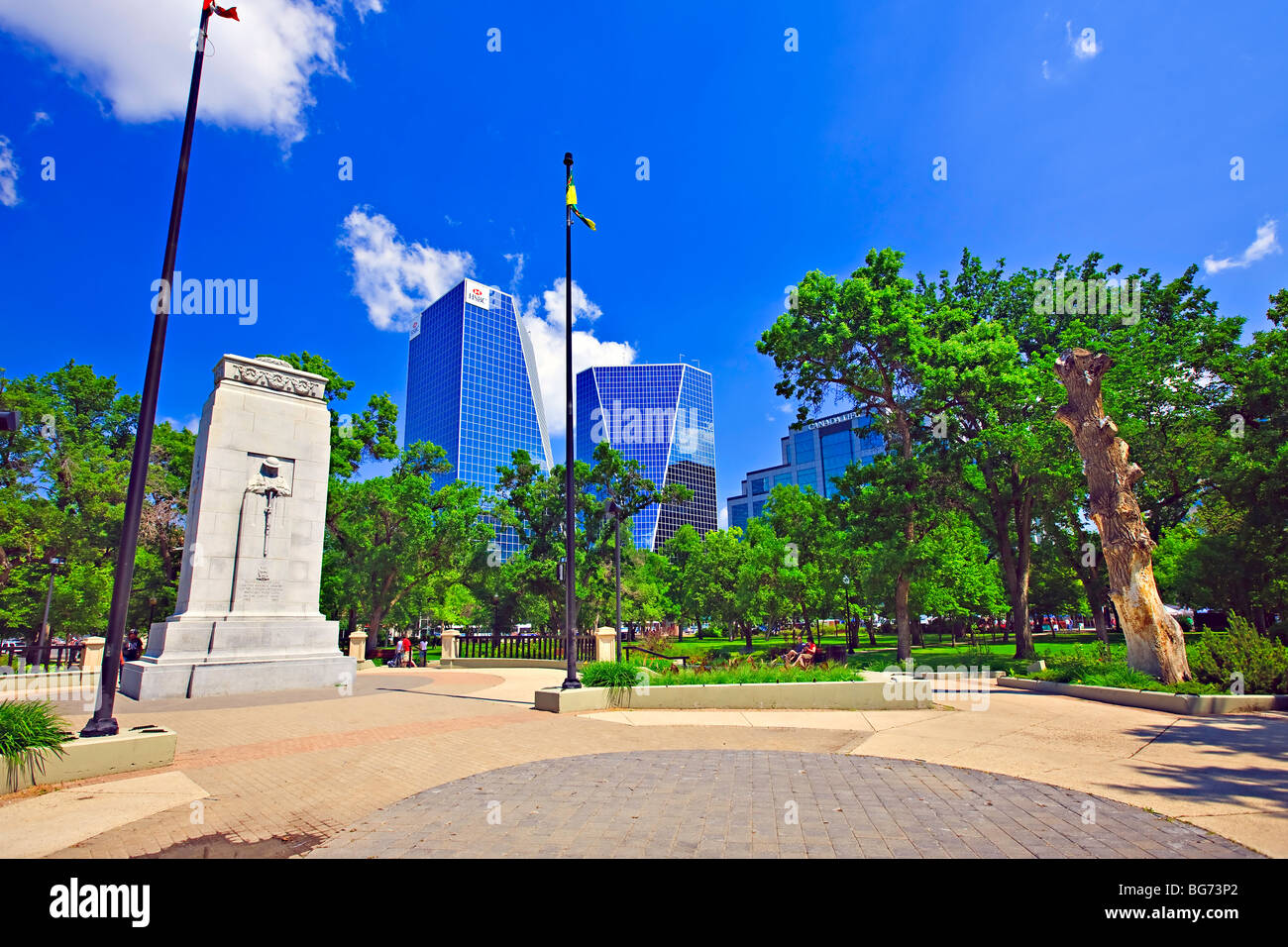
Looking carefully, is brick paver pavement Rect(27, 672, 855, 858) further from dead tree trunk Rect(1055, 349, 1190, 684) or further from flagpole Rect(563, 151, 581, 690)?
dead tree trunk Rect(1055, 349, 1190, 684)

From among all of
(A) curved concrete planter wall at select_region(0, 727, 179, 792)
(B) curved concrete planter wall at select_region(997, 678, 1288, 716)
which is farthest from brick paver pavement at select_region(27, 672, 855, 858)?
(B) curved concrete planter wall at select_region(997, 678, 1288, 716)

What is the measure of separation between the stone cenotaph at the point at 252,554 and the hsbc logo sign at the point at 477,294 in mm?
138834

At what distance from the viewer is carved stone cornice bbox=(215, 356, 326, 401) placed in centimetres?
1875

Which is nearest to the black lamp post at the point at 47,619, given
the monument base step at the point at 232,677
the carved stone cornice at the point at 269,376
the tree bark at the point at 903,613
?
the monument base step at the point at 232,677

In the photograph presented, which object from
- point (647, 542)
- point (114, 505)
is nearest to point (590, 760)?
point (114, 505)

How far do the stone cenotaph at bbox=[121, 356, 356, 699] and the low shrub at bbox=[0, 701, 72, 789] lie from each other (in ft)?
30.6

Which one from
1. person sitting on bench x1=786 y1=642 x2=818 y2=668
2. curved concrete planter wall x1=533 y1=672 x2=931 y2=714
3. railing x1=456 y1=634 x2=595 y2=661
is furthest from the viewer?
railing x1=456 y1=634 x2=595 y2=661

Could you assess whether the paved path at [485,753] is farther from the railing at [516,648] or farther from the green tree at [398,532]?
the green tree at [398,532]

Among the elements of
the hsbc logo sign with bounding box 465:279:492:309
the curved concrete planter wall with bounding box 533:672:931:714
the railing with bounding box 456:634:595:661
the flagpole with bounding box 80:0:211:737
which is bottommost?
the railing with bounding box 456:634:595:661

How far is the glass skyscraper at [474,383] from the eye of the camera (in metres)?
145

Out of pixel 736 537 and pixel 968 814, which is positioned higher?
pixel 736 537
